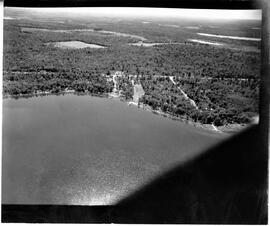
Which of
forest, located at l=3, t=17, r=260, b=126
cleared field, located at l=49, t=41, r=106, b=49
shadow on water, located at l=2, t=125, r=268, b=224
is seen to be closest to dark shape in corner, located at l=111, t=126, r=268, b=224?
shadow on water, located at l=2, t=125, r=268, b=224

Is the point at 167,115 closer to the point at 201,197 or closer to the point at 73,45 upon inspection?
the point at 201,197

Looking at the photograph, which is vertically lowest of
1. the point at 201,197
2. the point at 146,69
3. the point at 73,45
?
the point at 201,197

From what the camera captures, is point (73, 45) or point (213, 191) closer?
point (213, 191)

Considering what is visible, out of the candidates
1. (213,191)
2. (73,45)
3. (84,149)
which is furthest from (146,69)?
(213,191)

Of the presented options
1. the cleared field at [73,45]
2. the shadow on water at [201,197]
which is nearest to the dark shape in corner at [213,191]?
the shadow on water at [201,197]

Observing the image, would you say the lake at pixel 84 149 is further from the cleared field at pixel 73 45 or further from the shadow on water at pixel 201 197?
the cleared field at pixel 73 45

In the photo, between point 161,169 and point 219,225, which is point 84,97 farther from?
point 219,225
